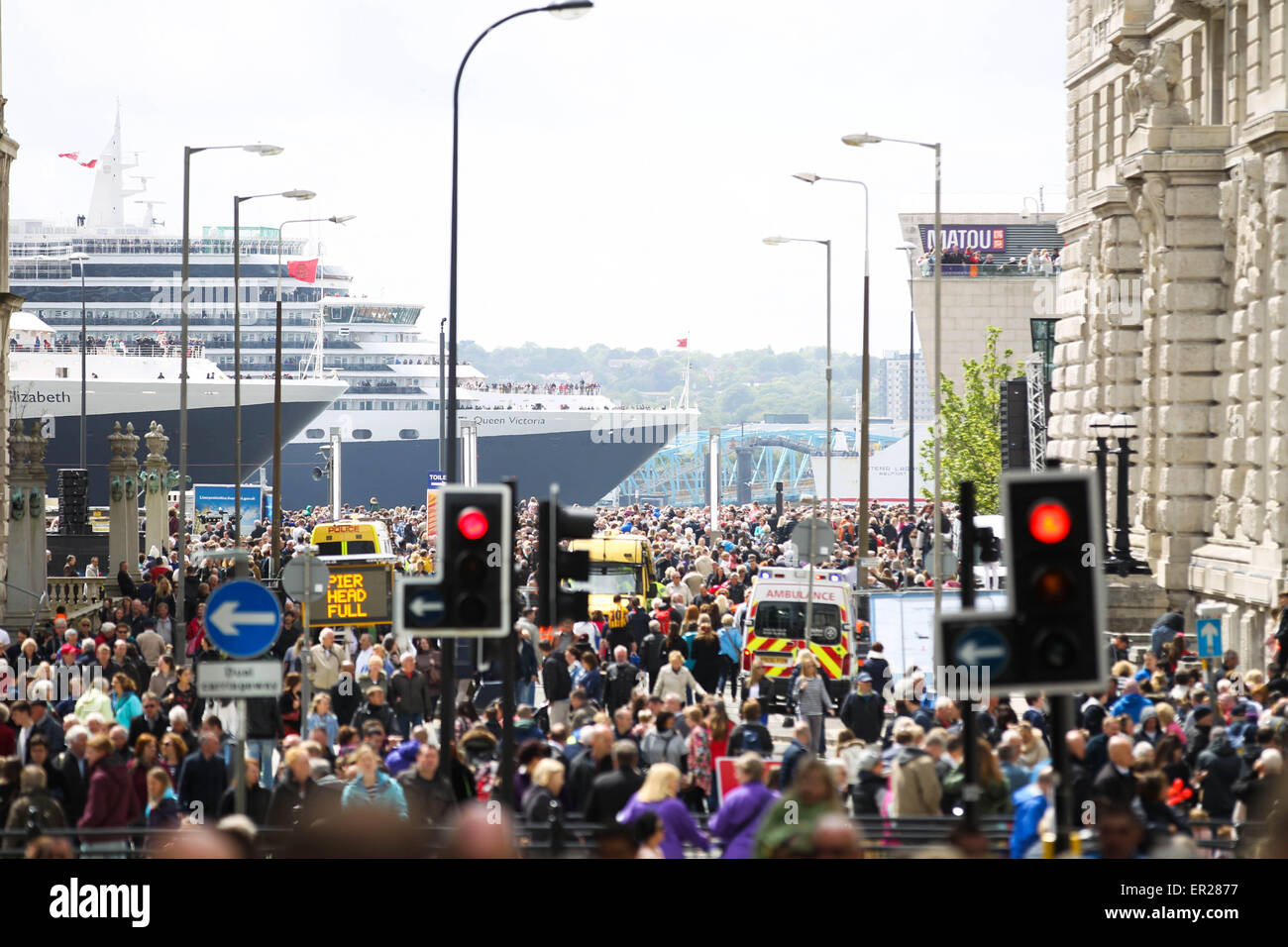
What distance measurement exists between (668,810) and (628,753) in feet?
6.34

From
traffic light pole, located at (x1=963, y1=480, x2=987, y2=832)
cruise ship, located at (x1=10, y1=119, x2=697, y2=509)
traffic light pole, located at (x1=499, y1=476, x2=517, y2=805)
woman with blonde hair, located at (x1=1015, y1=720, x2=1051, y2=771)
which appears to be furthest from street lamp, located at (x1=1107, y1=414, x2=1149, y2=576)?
cruise ship, located at (x1=10, y1=119, x2=697, y2=509)

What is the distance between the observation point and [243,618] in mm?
12242

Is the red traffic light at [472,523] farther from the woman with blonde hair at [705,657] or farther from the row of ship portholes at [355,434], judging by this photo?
the row of ship portholes at [355,434]

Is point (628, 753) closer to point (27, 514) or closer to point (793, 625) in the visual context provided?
point (793, 625)

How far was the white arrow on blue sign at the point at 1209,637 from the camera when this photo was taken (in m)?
17.6

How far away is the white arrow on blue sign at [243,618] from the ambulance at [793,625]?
12.8 metres

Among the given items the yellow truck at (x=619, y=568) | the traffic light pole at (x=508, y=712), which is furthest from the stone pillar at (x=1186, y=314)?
the traffic light pole at (x=508, y=712)

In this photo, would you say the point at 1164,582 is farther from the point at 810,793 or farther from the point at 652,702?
the point at 810,793

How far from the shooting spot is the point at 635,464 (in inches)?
4365

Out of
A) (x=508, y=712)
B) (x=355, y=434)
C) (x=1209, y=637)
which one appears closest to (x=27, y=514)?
(x=1209, y=637)

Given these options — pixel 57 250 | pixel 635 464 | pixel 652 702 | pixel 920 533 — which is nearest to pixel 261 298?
pixel 57 250
